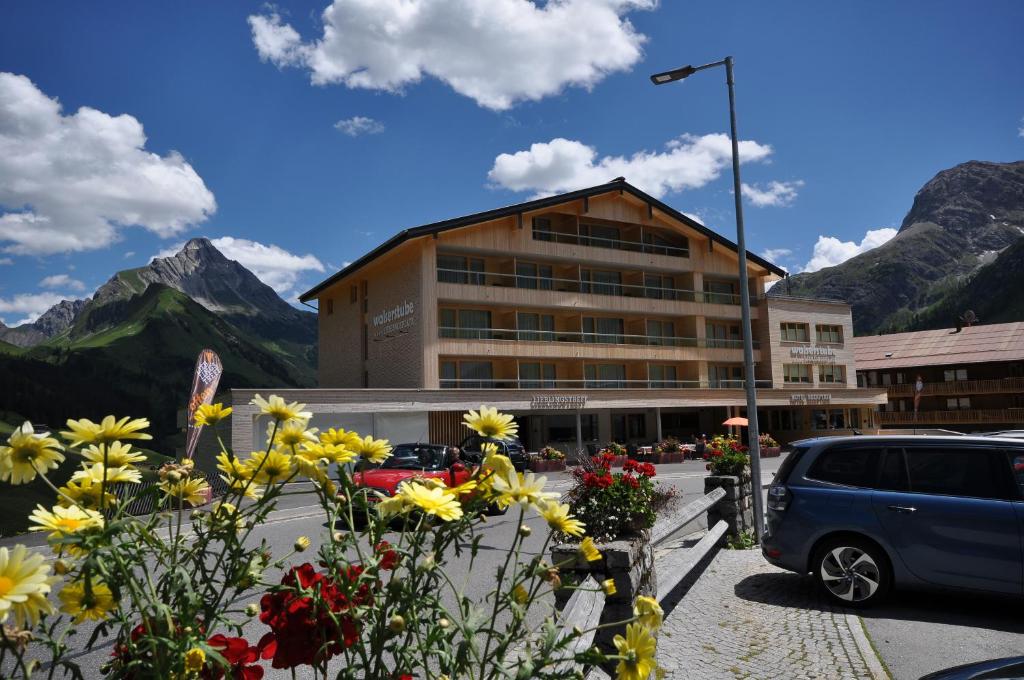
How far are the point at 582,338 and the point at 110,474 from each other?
4199 centimetres

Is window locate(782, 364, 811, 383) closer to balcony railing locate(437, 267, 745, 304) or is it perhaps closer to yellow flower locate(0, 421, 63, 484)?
balcony railing locate(437, 267, 745, 304)

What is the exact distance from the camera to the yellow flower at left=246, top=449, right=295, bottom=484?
70.1 inches

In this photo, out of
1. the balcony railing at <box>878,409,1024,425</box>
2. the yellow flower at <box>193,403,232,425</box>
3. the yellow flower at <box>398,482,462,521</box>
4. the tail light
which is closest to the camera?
the yellow flower at <box>398,482,462,521</box>

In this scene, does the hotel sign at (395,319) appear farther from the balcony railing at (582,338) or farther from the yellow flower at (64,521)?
the yellow flower at (64,521)

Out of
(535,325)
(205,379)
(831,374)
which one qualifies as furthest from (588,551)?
(831,374)

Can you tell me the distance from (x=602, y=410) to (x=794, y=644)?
126 feet

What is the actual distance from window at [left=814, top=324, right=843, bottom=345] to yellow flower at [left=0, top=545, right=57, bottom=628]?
5562 centimetres

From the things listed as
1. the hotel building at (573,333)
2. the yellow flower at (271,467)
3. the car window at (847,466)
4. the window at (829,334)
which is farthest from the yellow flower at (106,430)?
the window at (829,334)

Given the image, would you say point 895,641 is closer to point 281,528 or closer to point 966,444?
point 966,444

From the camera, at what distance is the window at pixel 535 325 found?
41925mm

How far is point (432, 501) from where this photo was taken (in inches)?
60.8

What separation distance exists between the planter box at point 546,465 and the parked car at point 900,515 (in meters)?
24.6

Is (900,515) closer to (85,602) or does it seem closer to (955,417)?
(85,602)

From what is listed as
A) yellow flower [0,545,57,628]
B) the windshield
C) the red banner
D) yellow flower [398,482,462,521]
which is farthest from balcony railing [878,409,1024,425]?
yellow flower [0,545,57,628]
